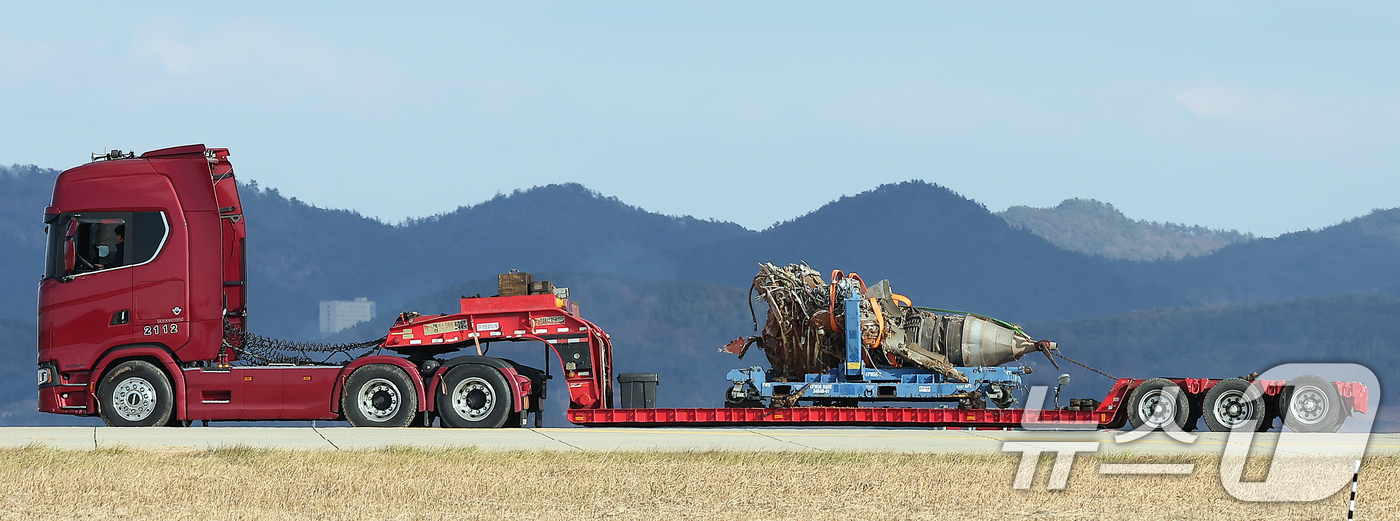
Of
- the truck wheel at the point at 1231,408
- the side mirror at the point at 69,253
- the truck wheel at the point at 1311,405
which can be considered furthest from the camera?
the truck wheel at the point at 1231,408

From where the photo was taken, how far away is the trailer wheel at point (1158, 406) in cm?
2489

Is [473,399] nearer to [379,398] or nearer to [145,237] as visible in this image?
[379,398]

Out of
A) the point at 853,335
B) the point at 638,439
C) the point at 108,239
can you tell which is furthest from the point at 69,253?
the point at 853,335

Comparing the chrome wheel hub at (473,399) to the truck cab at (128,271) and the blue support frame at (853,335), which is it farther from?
the blue support frame at (853,335)

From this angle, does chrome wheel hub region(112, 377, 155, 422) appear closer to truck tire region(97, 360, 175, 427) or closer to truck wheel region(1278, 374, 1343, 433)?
truck tire region(97, 360, 175, 427)

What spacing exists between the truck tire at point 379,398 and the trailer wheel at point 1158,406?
1212cm

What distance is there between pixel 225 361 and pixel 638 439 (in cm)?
784

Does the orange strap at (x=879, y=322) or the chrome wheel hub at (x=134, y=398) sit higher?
the orange strap at (x=879, y=322)

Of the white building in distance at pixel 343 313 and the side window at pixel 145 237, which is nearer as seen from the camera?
the side window at pixel 145 237

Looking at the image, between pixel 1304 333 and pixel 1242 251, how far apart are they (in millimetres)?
40348

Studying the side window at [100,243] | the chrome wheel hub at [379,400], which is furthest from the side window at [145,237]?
the chrome wheel hub at [379,400]

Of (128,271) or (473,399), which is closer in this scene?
(128,271)

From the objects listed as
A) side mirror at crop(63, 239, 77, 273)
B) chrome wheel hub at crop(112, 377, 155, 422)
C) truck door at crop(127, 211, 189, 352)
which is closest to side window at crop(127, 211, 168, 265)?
truck door at crop(127, 211, 189, 352)

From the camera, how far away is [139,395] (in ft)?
80.9
